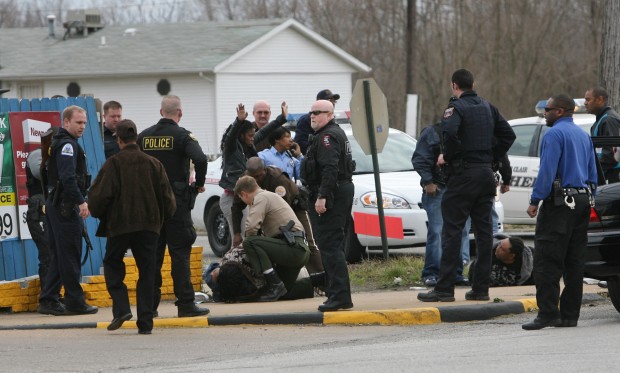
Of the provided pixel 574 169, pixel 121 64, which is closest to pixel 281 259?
pixel 574 169

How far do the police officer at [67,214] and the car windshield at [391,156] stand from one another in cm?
527

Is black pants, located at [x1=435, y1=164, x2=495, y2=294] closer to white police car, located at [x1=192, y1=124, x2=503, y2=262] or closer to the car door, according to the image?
white police car, located at [x1=192, y1=124, x2=503, y2=262]

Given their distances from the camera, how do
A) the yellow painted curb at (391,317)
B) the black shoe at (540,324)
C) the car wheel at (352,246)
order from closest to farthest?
the black shoe at (540,324) → the yellow painted curb at (391,317) → the car wheel at (352,246)

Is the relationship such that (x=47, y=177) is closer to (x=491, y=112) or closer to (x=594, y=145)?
(x=491, y=112)

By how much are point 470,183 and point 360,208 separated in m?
4.30

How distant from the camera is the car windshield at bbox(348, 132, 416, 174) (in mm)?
16109

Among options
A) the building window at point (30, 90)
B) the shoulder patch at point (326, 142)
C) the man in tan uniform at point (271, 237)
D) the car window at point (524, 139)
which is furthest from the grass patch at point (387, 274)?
the building window at point (30, 90)

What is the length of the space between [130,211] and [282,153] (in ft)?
12.8

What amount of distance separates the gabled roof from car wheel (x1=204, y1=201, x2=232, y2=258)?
23.7 meters

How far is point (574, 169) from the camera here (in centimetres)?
955

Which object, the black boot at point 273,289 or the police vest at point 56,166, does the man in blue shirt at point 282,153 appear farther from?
the police vest at point 56,166

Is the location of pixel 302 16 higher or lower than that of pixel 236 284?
higher

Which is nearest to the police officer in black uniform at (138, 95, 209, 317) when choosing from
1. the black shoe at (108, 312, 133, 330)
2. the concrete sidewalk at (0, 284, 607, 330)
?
the concrete sidewalk at (0, 284, 607, 330)

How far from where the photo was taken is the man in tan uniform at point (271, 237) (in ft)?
39.4
